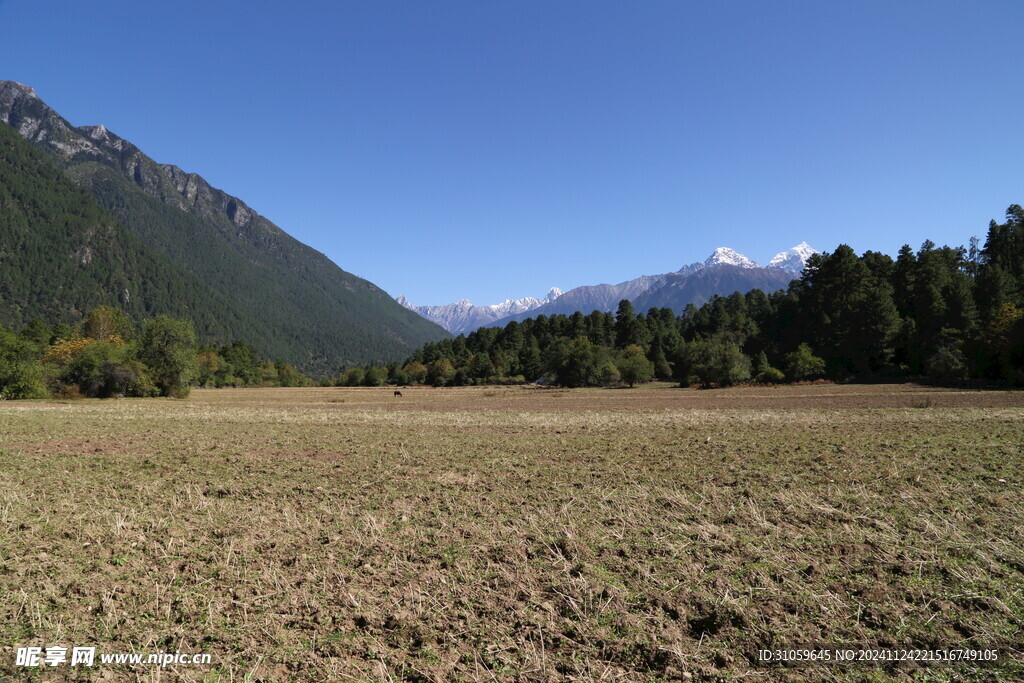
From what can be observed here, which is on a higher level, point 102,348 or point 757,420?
point 102,348

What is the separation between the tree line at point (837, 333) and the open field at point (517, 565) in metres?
70.0

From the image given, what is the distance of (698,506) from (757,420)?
23.0 metres

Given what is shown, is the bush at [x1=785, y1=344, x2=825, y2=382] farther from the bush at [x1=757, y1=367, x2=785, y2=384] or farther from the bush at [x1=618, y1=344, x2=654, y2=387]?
the bush at [x1=618, y1=344, x2=654, y2=387]

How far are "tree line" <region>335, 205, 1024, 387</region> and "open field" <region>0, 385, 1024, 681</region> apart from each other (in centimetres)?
7000

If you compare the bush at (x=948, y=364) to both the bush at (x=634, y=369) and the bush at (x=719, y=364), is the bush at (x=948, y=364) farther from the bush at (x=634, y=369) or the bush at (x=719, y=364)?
the bush at (x=634, y=369)

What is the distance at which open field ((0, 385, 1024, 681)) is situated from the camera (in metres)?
5.31

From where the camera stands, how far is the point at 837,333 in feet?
305

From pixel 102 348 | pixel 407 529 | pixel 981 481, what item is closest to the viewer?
pixel 407 529

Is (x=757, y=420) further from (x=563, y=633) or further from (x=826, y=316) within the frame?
(x=826, y=316)

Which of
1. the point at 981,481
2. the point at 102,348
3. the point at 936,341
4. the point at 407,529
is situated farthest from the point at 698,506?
the point at 936,341

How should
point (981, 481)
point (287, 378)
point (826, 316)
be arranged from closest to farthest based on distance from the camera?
point (981, 481), point (826, 316), point (287, 378)

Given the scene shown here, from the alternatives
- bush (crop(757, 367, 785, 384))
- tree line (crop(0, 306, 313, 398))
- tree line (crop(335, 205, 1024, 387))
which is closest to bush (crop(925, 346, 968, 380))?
tree line (crop(335, 205, 1024, 387))

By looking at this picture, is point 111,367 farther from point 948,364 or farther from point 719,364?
point 948,364

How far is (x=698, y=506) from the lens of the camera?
10516 mm
